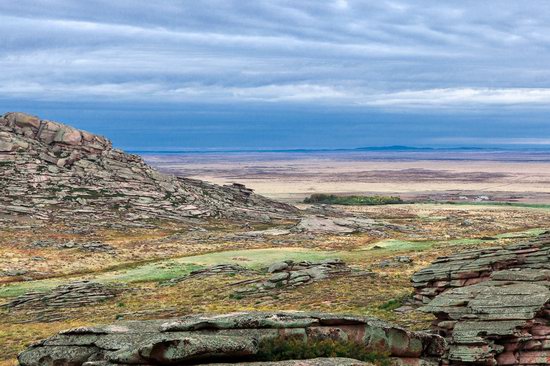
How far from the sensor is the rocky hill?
365ft

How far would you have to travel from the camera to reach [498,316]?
2788cm

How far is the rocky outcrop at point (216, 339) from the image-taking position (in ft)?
63.4

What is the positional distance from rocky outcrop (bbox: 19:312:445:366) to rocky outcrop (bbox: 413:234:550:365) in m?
1.82

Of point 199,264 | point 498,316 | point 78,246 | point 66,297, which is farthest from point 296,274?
point 78,246

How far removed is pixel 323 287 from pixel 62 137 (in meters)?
86.4

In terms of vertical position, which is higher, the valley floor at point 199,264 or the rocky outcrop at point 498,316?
the rocky outcrop at point 498,316

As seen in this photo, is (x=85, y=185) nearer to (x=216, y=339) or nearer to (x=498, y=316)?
(x=498, y=316)

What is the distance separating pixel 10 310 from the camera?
168 ft

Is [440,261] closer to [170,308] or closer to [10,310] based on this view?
[170,308]

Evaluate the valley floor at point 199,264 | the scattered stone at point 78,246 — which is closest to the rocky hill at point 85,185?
the valley floor at point 199,264

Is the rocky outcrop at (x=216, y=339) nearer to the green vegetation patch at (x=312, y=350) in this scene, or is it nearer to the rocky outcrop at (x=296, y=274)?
the green vegetation patch at (x=312, y=350)

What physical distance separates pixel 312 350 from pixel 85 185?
340ft

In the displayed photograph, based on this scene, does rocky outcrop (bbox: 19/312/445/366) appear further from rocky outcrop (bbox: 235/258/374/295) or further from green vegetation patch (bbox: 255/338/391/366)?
rocky outcrop (bbox: 235/258/374/295)

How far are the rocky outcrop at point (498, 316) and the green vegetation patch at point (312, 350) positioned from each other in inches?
192
